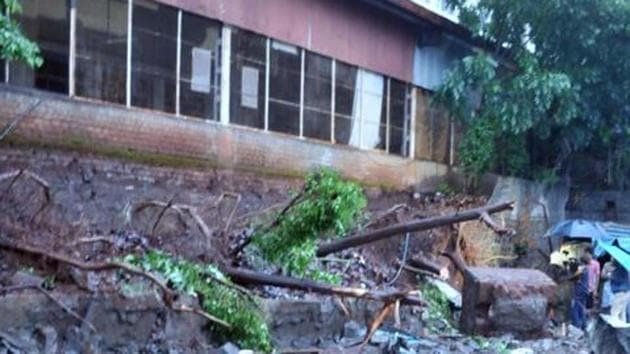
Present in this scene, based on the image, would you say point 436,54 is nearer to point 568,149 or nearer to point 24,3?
point 568,149

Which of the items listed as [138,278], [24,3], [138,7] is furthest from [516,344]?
[24,3]

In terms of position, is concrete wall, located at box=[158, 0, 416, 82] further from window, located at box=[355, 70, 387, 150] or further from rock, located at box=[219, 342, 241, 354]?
rock, located at box=[219, 342, 241, 354]

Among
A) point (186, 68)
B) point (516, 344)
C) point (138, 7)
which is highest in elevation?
point (138, 7)

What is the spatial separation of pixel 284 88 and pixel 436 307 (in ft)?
15.6

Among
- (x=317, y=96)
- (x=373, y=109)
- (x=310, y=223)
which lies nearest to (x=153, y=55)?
(x=310, y=223)

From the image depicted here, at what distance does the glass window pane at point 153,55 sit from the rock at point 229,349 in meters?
4.25

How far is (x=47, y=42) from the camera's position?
10.1 meters

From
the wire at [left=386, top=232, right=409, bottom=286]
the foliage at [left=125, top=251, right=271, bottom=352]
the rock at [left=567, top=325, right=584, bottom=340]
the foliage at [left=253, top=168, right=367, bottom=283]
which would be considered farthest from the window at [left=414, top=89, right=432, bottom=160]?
the foliage at [left=125, top=251, right=271, bottom=352]

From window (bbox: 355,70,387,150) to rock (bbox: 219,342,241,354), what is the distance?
8.27 metres

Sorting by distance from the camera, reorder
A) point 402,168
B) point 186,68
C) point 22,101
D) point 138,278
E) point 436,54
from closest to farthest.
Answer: point 138,278
point 22,101
point 186,68
point 402,168
point 436,54

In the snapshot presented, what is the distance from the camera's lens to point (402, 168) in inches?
686

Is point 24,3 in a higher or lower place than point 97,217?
higher

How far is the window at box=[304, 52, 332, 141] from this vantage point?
1493 cm

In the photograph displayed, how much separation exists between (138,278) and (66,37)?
143 inches
